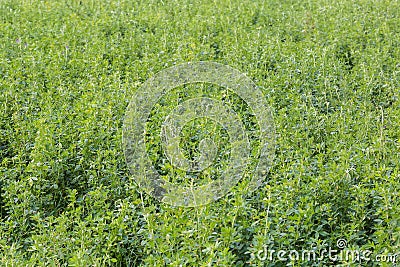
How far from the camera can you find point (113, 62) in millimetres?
6418

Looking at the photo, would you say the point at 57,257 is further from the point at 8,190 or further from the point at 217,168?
the point at 217,168

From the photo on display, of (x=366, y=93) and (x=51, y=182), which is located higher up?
(x=366, y=93)

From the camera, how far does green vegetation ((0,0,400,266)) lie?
11.8ft

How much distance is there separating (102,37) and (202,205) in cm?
407

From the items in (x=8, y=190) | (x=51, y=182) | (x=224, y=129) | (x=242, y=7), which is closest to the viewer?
(x=8, y=190)

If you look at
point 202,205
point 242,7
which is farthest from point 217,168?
point 242,7

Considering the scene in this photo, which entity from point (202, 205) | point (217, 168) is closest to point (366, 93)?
point (217, 168)

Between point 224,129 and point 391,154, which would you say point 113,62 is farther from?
point 391,154

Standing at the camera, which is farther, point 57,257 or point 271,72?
point 271,72

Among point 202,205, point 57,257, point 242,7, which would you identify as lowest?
point 57,257

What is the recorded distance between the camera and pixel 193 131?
15.7 feet

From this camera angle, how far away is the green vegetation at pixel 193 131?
3.60 m

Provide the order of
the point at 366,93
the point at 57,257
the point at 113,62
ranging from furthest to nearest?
the point at 113,62 < the point at 366,93 < the point at 57,257

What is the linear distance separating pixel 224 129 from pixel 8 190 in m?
1.66
